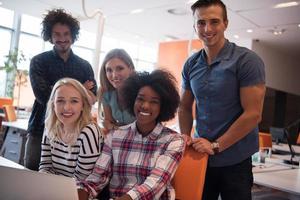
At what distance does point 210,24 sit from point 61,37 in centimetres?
117

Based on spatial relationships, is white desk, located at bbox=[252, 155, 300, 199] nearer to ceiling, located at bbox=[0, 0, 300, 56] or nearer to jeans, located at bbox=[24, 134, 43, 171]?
jeans, located at bbox=[24, 134, 43, 171]

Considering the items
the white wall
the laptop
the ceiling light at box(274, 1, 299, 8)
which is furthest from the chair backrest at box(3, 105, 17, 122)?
the white wall

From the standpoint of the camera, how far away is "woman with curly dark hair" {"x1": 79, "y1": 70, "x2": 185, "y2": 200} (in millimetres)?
1493

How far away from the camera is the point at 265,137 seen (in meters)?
4.40

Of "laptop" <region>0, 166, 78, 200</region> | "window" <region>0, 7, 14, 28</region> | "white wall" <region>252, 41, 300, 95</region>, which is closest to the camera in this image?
"laptop" <region>0, 166, 78, 200</region>

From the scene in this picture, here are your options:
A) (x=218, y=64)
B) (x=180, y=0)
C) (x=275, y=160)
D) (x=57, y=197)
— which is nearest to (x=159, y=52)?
(x=180, y=0)

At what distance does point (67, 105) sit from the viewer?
5.73 ft

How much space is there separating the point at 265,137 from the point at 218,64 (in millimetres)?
3030

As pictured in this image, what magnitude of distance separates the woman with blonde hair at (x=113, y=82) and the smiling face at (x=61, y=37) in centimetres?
31

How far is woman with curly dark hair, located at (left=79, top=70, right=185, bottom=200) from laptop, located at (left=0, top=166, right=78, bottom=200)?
22.8 inches

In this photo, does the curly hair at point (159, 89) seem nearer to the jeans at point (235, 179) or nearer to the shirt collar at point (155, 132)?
the shirt collar at point (155, 132)

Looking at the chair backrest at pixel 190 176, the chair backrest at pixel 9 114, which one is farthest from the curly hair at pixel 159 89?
the chair backrest at pixel 9 114

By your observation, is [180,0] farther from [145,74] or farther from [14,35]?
[14,35]

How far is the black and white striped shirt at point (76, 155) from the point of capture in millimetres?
1623
